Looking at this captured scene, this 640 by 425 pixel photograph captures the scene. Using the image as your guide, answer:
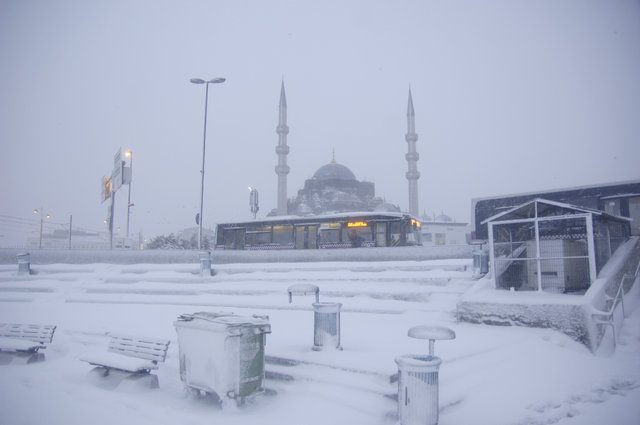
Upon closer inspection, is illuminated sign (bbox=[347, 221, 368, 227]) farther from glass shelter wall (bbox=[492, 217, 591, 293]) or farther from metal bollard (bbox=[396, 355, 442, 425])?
metal bollard (bbox=[396, 355, 442, 425])

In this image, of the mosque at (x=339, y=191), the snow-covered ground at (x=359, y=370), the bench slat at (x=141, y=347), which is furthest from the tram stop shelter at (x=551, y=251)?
the mosque at (x=339, y=191)

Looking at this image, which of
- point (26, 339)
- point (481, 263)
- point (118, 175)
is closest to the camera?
point (26, 339)

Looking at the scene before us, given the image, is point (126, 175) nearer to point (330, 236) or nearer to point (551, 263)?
point (330, 236)

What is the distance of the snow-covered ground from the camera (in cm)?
563

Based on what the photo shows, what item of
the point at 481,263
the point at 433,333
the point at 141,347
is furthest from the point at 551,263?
the point at 141,347

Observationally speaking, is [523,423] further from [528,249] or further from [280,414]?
[528,249]

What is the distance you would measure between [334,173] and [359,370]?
226ft

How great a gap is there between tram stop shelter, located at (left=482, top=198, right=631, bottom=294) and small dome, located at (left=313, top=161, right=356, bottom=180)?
59885mm

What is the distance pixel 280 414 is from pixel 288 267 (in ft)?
39.0

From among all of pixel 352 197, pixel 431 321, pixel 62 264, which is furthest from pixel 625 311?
pixel 352 197

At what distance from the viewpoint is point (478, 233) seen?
2122cm

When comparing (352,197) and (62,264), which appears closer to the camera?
(62,264)

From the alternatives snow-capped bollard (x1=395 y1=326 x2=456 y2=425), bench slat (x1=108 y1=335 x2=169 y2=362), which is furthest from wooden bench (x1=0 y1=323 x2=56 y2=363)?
snow-capped bollard (x1=395 y1=326 x2=456 y2=425)

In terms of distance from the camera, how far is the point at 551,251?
482 inches
